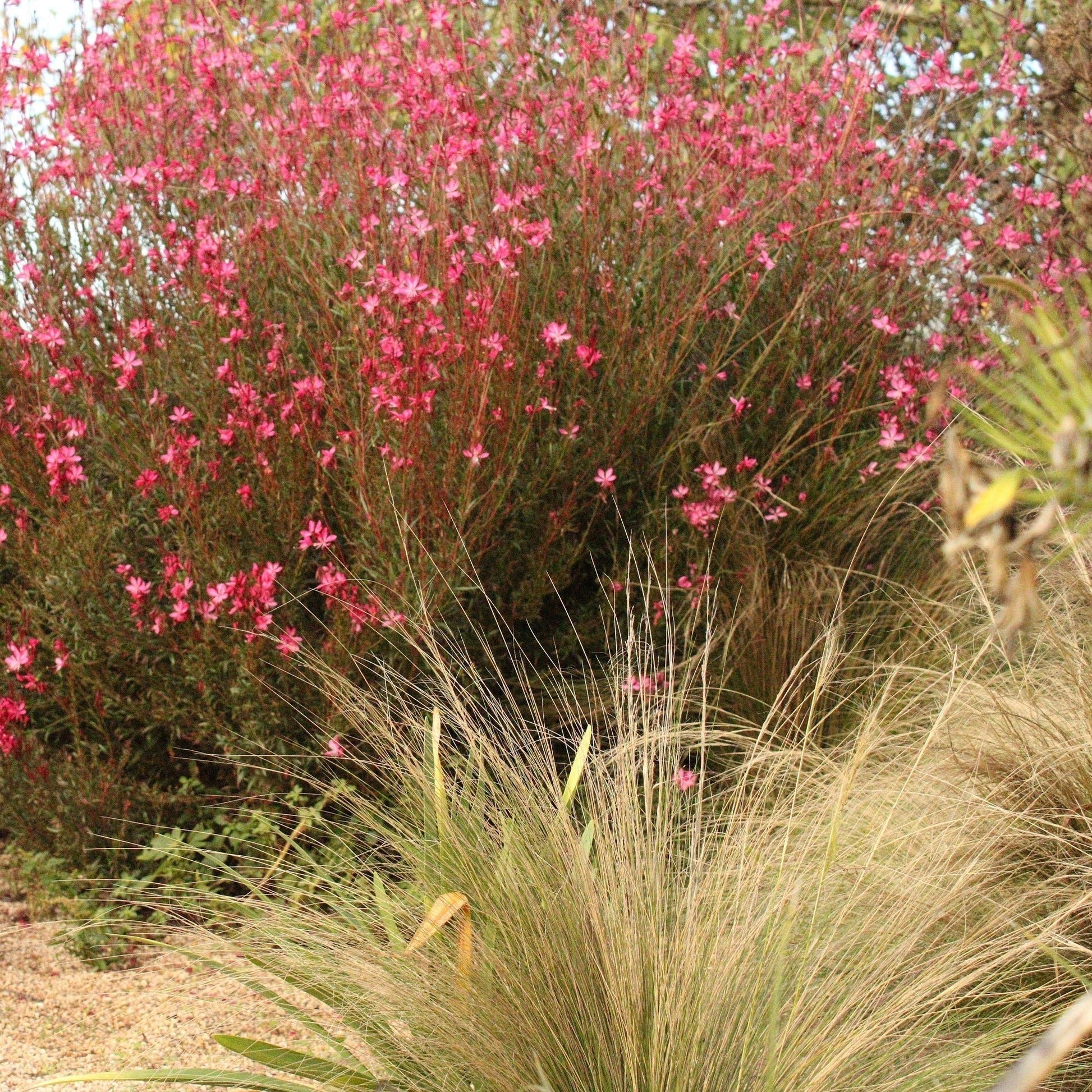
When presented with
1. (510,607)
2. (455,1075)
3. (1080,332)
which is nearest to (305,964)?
(455,1075)

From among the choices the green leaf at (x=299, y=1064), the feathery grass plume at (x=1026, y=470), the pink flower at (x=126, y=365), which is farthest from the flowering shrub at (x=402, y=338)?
the feathery grass plume at (x=1026, y=470)

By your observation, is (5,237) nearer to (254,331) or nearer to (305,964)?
(254,331)

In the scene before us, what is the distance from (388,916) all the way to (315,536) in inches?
44.1

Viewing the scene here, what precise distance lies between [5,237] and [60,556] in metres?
1.04

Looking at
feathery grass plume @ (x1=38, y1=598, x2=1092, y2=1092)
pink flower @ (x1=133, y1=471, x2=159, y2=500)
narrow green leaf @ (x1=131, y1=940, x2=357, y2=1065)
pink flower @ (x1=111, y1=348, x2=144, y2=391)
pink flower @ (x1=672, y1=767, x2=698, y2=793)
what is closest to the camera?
feathery grass plume @ (x1=38, y1=598, x2=1092, y2=1092)

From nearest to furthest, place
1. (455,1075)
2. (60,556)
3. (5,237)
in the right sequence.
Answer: (455,1075) < (60,556) < (5,237)

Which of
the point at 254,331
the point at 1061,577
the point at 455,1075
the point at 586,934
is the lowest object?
the point at 455,1075

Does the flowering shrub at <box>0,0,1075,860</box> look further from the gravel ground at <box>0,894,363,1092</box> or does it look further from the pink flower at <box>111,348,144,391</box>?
the gravel ground at <box>0,894,363,1092</box>

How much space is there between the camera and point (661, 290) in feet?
11.5

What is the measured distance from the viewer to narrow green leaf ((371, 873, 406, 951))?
88.0 inches

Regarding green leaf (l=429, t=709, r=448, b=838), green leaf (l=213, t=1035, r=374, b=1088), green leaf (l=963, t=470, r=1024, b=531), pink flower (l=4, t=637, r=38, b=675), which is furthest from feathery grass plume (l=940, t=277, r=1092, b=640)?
pink flower (l=4, t=637, r=38, b=675)

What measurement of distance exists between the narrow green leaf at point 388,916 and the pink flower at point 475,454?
3.10ft

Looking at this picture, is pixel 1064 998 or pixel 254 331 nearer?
pixel 1064 998

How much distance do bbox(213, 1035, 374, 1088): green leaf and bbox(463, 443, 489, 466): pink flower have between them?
4.17ft
